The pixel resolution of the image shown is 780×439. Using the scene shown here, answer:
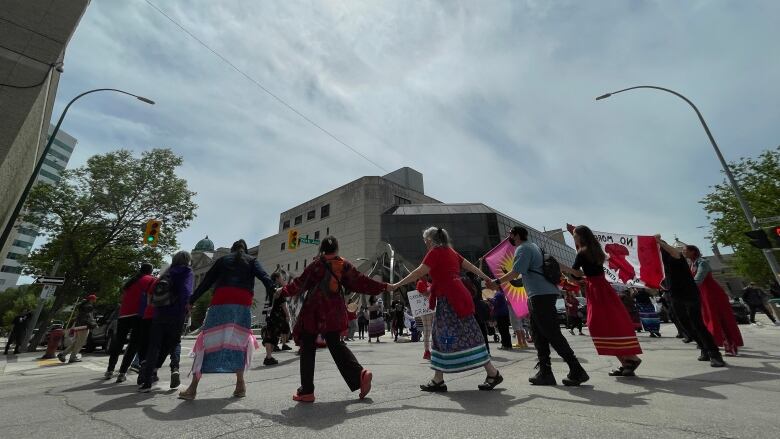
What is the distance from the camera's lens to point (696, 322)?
5.19m

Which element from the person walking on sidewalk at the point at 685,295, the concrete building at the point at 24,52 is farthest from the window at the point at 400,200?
the person walking on sidewalk at the point at 685,295

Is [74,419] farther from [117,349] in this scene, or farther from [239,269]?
[117,349]

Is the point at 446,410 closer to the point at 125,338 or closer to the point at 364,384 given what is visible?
the point at 364,384

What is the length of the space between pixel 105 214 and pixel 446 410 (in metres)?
25.5

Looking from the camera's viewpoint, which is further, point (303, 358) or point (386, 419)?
point (303, 358)

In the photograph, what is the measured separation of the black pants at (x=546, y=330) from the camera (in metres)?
3.91

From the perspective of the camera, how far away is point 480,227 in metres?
46.9

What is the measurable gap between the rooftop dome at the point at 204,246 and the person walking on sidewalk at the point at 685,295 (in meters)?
102

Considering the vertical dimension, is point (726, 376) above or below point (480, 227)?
below

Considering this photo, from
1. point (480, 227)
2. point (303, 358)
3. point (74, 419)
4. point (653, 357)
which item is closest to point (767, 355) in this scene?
point (653, 357)

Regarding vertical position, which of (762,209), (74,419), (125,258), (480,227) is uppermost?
(480,227)

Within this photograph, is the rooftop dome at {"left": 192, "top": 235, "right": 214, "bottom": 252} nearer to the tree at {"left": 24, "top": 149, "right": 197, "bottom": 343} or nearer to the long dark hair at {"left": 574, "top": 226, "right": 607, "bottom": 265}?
the tree at {"left": 24, "top": 149, "right": 197, "bottom": 343}

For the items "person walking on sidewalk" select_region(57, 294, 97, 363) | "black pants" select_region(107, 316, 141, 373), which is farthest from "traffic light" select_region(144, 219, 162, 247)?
"black pants" select_region(107, 316, 141, 373)

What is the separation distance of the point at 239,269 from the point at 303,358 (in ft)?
4.69
